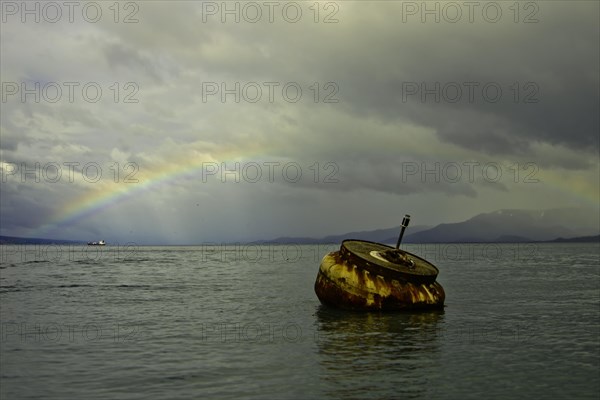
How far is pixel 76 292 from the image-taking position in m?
27.0

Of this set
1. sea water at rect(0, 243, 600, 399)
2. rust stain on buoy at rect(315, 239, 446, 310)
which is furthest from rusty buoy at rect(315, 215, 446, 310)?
sea water at rect(0, 243, 600, 399)

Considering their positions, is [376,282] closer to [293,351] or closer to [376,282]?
[376,282]

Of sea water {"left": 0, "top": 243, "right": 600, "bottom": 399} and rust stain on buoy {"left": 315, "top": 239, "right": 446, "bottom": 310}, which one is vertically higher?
rust stain on buoy {"left": 315, "top": 239, "right": 446, "bottom": 310}

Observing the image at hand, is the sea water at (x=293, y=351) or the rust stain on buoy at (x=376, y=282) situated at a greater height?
the rust stain on buoy at (x=376, y=282)

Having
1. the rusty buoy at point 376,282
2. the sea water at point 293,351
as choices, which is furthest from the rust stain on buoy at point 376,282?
the sea water at point 293,351

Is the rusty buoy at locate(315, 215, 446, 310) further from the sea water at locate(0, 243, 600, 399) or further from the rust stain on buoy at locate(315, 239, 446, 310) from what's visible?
the sea water at locate(0, 243, 600, 399)

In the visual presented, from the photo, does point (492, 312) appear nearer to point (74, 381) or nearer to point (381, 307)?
point (381, 307)

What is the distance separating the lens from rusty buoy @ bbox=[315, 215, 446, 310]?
16391 millimetres

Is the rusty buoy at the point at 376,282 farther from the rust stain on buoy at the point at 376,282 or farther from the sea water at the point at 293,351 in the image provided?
the sea water at the point at 293,351

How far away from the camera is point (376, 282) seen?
16594 mm

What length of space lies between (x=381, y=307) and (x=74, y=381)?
932cm

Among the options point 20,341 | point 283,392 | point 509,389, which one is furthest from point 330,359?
point 20,341

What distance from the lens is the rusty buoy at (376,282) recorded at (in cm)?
1639

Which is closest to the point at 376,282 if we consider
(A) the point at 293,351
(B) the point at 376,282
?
(B) the point at 376,282
